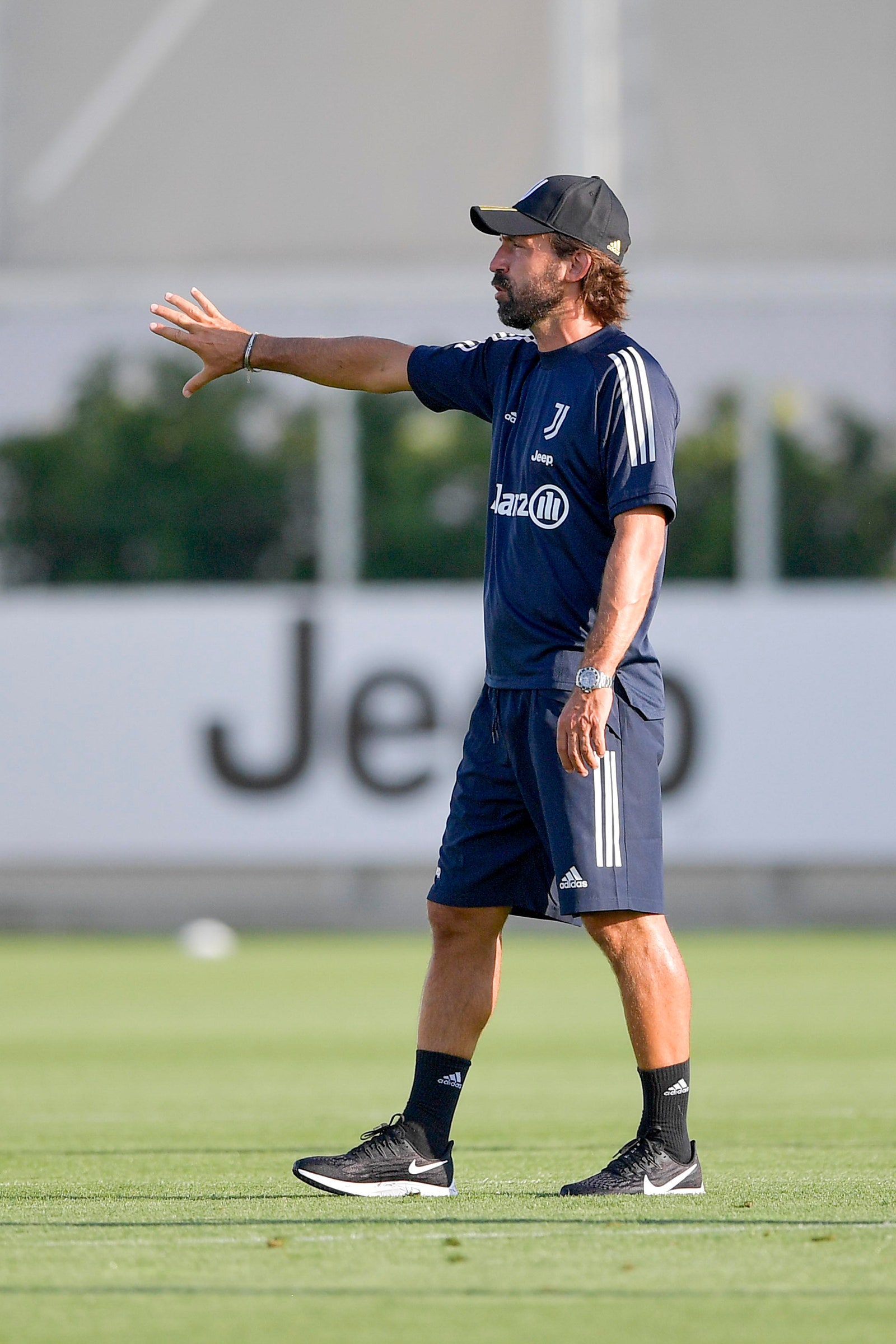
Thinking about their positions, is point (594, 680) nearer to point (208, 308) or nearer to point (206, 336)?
point (206, 336)

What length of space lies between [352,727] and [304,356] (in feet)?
41.4

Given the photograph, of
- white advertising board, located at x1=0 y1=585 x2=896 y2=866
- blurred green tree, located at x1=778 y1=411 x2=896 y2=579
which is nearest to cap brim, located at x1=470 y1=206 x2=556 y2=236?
white advertising board, located at x1=0 y1=585 x2=896 y2=866

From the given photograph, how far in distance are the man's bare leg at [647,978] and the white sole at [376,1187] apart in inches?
22.0

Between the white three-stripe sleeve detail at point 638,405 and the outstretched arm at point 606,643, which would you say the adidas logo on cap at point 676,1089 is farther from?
the white three-stripe sleeve detail at point 638,405

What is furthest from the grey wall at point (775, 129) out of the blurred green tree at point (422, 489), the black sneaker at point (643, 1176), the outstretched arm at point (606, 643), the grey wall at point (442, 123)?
the black sneaker at point (643, 1176)

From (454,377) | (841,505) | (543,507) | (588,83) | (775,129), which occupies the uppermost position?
(588,83)

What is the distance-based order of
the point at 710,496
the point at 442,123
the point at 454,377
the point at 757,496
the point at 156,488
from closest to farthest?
the point at 454,377, the point at 757,496, the point at 442,123, the point at 710,496, the point at 156,488

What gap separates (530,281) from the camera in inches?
215

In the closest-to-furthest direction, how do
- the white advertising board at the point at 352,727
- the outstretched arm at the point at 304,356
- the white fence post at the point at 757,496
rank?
the outstretched arm at the point at 304,356 → the white advertising board at the point at 352,727 → the white fence post at the point at 757,496

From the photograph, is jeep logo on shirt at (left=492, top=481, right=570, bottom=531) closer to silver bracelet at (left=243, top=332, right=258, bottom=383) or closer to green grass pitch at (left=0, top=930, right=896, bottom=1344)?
silver bracelet at (left=243, top=332, right=258, bottom=383)

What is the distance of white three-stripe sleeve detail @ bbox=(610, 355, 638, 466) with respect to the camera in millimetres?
5176

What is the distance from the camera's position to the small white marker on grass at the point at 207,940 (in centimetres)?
1694

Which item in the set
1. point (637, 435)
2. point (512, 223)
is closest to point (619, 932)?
point (637, 435)

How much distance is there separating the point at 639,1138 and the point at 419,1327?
1571mm
